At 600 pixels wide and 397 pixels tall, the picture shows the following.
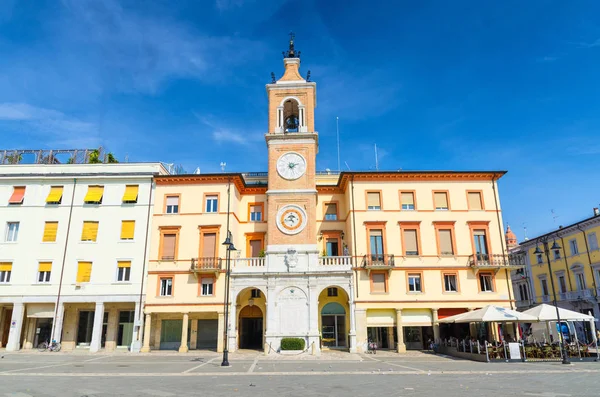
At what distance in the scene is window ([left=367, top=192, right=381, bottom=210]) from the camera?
117 ft

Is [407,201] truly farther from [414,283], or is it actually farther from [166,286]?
[166,286]

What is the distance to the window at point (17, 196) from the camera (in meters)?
36.3

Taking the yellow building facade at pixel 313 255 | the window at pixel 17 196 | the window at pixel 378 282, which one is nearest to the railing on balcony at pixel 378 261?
the yellow building facade at pixel 313 255

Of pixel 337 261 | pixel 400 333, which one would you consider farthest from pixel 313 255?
pixel 400 333

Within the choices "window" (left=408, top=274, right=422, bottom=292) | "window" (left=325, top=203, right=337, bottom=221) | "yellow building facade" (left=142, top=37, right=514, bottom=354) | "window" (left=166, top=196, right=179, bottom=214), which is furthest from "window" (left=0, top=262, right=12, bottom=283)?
"window" (left=408, top=274, right=422, bottom=292)

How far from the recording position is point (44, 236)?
3547 centimetres

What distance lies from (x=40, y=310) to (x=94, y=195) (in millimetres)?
10591

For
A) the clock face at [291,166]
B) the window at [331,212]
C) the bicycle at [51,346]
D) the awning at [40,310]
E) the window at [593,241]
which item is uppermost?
the clock face at [291,166]

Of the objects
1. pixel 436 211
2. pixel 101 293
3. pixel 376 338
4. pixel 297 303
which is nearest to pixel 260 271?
pixel 297 303

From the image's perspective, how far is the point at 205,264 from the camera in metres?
33.8

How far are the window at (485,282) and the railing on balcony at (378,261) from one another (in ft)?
25.7

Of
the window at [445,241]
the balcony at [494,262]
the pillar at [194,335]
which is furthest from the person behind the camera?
the pillar at [194,335]

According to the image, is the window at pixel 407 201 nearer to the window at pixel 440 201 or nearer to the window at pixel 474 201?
the window at pixel 440 201

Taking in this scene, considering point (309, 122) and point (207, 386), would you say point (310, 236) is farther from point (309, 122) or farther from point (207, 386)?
point (207, 386)
